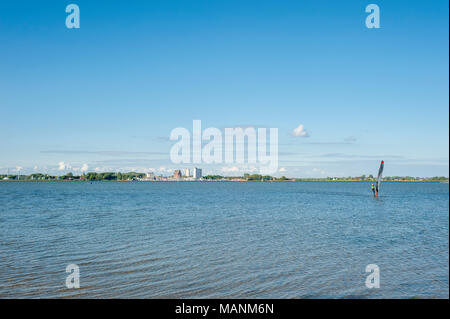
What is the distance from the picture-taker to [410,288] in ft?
41.0

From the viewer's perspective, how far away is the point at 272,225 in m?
29.1

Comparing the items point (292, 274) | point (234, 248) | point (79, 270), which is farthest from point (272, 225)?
point (79, 270)
